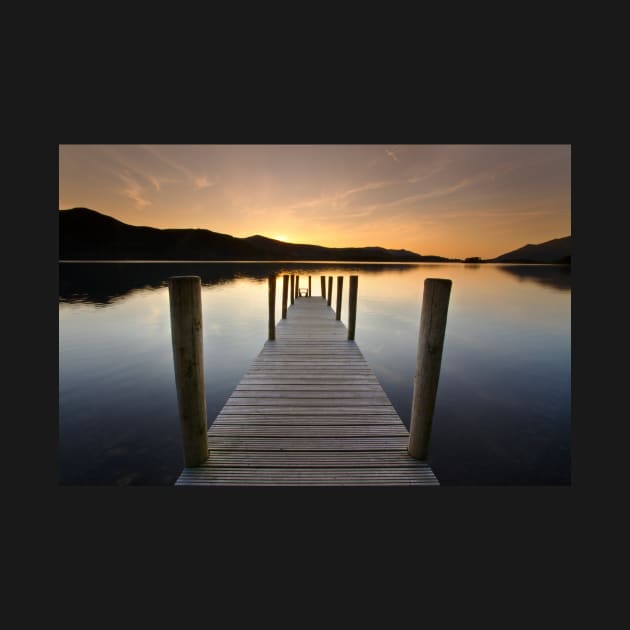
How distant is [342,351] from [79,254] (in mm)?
186367

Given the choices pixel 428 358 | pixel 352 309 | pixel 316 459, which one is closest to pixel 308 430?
pixel 316 459

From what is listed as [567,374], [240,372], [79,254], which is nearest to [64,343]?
[240,372]

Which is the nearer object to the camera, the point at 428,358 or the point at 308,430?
the point at 428,358

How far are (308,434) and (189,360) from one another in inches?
70.7

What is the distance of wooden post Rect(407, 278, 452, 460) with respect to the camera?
3.12 m

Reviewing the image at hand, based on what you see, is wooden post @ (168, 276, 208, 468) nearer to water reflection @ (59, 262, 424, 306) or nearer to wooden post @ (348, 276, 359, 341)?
water reflection @ (59, 262, 424, 306)

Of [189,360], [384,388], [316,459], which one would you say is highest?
[189,360]

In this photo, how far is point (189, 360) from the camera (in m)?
3.04

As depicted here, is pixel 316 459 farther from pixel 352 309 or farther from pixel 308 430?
pixel 352 309

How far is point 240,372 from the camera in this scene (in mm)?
9648

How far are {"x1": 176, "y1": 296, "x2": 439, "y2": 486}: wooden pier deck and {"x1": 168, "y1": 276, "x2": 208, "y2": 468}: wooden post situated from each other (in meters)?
0.29

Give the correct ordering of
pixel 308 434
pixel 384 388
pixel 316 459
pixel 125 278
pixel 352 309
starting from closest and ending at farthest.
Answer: pixel 316 459 → pixel 308 434 → pixel 352 309 → pixel 384 388 → pixel 125 278

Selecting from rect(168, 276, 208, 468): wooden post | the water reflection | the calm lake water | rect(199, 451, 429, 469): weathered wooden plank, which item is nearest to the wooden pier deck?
rect(199, 451, 429, 469): weathered wooden plank

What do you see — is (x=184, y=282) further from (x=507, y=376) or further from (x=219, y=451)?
(x=507, y=376)
